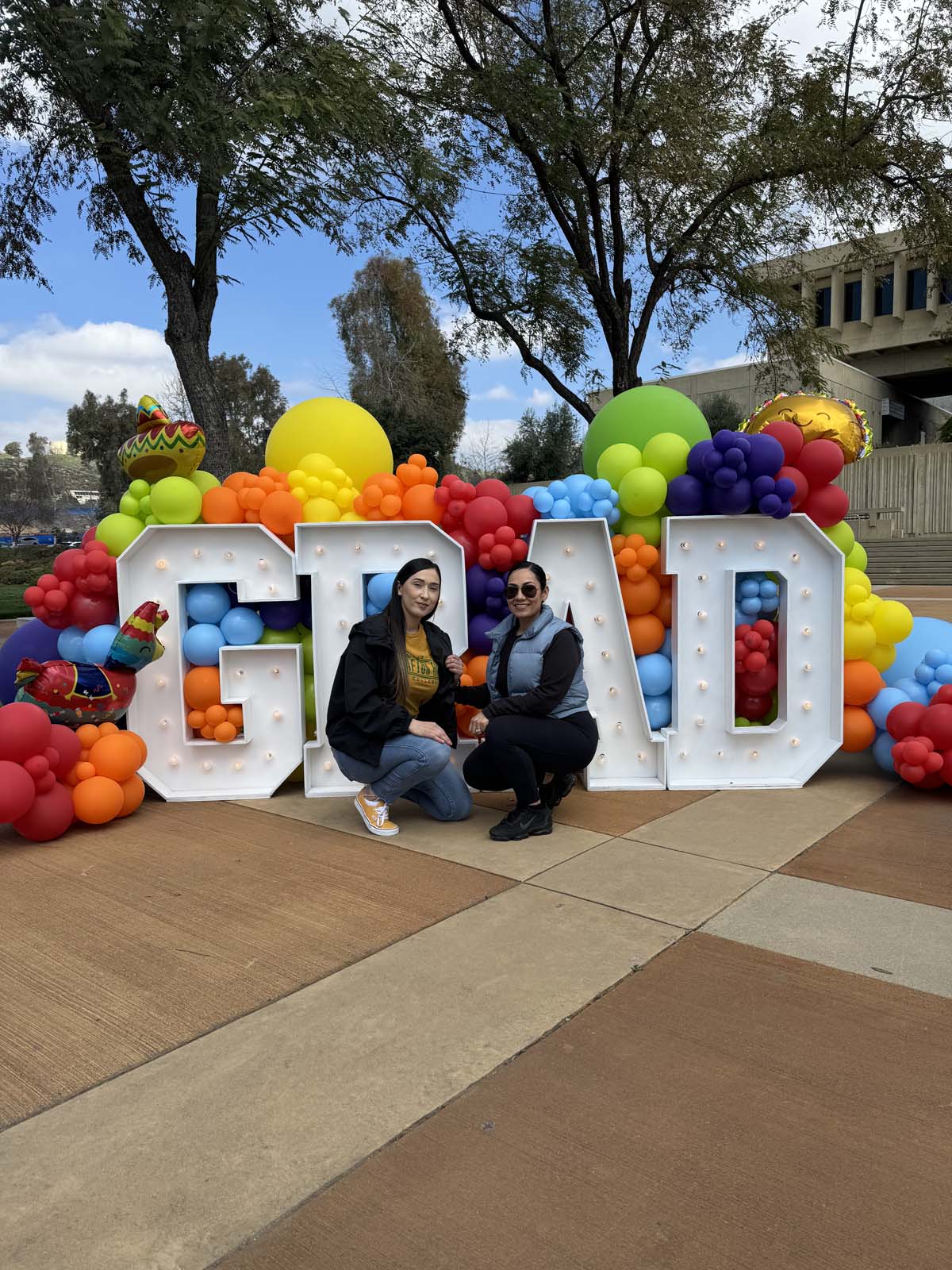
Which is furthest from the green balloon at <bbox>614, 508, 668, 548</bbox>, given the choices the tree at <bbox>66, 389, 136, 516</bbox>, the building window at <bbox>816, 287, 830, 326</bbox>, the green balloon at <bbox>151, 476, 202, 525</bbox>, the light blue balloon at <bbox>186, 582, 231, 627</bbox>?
the building window at <bbox>816, 287, 830, 326</bbox>

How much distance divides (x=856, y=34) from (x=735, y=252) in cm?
316

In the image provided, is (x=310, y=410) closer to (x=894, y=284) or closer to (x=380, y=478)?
(x=380, y=478)

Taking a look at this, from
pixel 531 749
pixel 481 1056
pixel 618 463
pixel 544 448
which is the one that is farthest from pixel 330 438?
pixel 544 448

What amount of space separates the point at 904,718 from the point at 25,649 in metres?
5.39

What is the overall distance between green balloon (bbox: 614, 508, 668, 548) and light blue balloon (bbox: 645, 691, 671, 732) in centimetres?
68

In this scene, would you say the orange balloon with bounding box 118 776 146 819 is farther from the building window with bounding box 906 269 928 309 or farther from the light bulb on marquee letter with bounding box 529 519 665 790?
the building window with bounding box 906 269 928 309

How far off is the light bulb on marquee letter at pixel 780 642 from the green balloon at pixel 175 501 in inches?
109

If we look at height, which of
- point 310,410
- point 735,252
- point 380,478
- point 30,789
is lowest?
point 30,789

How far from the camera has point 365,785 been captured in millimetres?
4637

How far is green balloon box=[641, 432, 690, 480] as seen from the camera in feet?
17.1

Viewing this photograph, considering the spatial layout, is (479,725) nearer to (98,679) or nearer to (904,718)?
(98,679)

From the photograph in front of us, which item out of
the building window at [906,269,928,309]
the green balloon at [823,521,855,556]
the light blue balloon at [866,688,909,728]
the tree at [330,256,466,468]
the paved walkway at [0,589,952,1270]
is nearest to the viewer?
the paved walkway at [0,589,952,1270]

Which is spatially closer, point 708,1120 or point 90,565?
point 708,1120

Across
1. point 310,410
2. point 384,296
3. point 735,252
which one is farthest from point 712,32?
point 384,296
